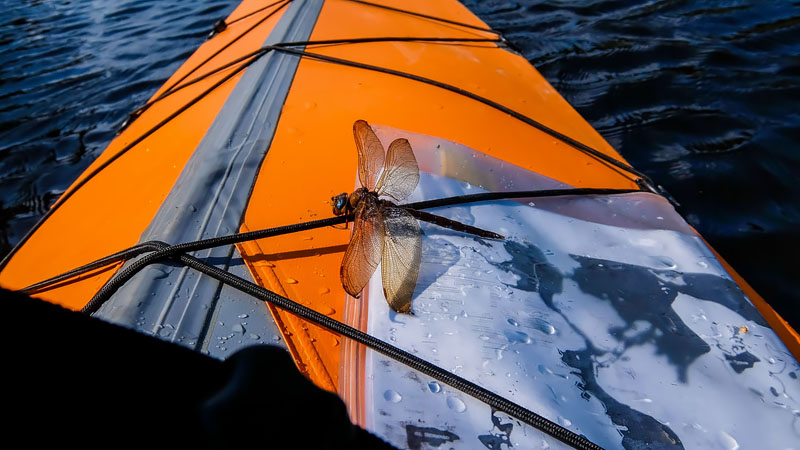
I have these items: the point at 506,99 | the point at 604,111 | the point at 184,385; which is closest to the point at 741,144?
the point at 604,111

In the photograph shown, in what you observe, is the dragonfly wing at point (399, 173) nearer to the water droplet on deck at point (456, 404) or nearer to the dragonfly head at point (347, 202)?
the dragonfly head at point (347, 202)

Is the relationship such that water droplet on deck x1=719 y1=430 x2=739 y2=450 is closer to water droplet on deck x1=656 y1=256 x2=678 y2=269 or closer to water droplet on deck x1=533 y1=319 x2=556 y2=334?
Result: water droplet on deck x1=533 y1=319 x2=556 y2=334

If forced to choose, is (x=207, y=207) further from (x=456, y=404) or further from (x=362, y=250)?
(x=456, y=404)

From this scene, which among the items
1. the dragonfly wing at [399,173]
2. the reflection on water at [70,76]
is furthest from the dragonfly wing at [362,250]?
the reflection on water at [70,76]

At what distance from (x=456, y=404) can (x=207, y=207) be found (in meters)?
1.08

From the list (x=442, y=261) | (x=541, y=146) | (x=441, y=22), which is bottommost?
(x=442, y=261)

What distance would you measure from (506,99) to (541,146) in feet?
1.68

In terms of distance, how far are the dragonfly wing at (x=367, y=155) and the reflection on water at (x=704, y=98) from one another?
1.49m

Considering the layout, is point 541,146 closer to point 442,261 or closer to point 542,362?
point 442,261

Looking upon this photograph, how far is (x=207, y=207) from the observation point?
1.58 metres

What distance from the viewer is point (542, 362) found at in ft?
3.85

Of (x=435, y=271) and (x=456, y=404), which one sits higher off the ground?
(x=435, y=271)

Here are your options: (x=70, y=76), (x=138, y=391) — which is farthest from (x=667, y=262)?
(x=70, y=76)

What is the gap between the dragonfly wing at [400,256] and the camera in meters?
1.27
